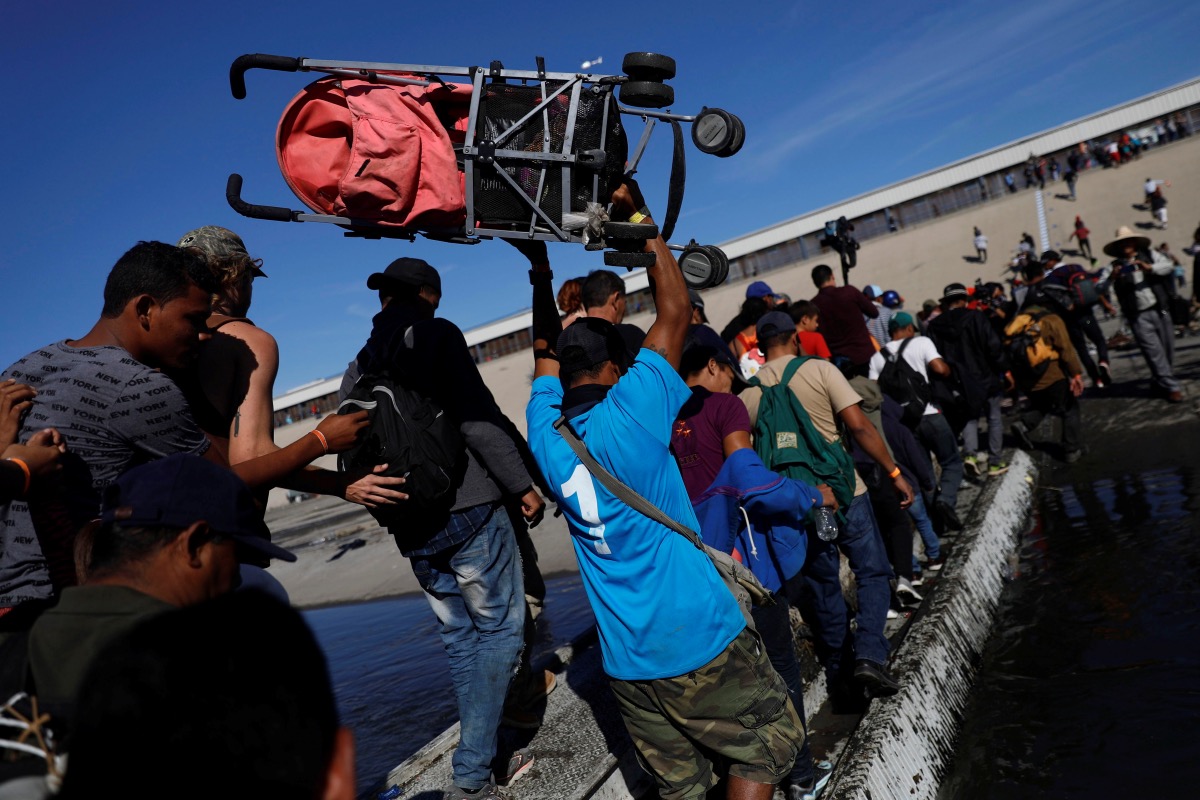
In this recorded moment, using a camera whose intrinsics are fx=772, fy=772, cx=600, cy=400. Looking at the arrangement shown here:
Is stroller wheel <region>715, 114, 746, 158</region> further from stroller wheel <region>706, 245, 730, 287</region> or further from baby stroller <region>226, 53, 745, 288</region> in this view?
stroller wheel <region>706, 245, 730, 287</region>

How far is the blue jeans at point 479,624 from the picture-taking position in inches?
117

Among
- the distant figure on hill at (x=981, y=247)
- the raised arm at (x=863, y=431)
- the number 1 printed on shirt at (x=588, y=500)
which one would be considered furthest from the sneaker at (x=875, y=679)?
the distant figure on hill at (x=981, y=247)

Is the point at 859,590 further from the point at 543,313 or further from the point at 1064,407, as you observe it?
the point at 1064,407

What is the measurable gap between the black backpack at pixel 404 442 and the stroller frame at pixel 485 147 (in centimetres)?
74

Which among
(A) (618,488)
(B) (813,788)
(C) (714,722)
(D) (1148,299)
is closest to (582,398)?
(A) (618,488)

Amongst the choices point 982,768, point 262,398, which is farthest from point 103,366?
point 982,768

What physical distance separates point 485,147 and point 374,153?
0.33m

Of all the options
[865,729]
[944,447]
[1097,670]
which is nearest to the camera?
[865,729]

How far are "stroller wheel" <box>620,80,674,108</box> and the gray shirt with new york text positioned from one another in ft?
5.13

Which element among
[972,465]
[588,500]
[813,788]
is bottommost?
[972,465]

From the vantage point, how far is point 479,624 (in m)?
3.11

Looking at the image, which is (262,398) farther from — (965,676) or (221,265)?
(965,676)

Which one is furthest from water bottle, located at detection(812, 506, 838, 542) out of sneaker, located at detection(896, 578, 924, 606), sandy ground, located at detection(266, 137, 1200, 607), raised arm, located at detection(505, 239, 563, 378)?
sandy ground, located at detection(266, 137, 1200, 607)

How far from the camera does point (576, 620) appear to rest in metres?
6.70
